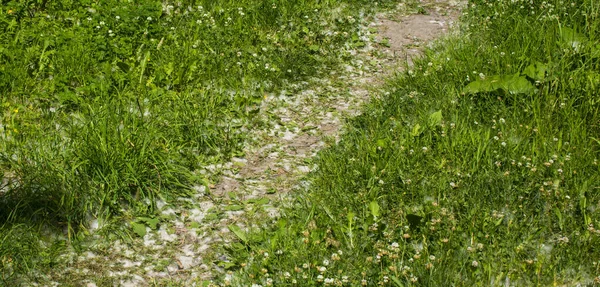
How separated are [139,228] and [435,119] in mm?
2872

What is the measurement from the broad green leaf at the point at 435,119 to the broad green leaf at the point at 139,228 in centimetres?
277

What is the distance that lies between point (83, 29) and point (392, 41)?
4.19 meters

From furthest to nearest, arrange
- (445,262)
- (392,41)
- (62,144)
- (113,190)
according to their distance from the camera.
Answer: (392,41), (62,144), (113,190), (445,262)

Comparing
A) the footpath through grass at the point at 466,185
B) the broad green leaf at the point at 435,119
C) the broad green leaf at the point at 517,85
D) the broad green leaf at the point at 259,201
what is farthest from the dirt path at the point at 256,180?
the broad green leaf at the point at 517,85

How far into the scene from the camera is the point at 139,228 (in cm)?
556

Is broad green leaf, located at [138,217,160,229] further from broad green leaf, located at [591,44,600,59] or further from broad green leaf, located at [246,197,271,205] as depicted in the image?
broad green leaf, located at [591,44,600,59]

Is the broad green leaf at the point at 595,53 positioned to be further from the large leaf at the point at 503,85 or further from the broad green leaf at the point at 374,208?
the broad green leaf at the point at 374,208

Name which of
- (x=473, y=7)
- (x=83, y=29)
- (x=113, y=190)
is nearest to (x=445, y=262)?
(x=113, y=190)

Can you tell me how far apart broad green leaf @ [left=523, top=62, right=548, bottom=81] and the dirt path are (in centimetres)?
176

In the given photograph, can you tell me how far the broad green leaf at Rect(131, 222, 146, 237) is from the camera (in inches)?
218

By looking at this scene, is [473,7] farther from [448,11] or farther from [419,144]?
[419,144]

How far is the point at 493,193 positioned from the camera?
5.23m

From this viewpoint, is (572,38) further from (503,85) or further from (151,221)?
(151,221)

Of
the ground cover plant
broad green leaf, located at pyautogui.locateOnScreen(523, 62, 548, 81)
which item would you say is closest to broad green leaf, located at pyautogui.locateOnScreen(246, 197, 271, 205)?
the ground cover plant
